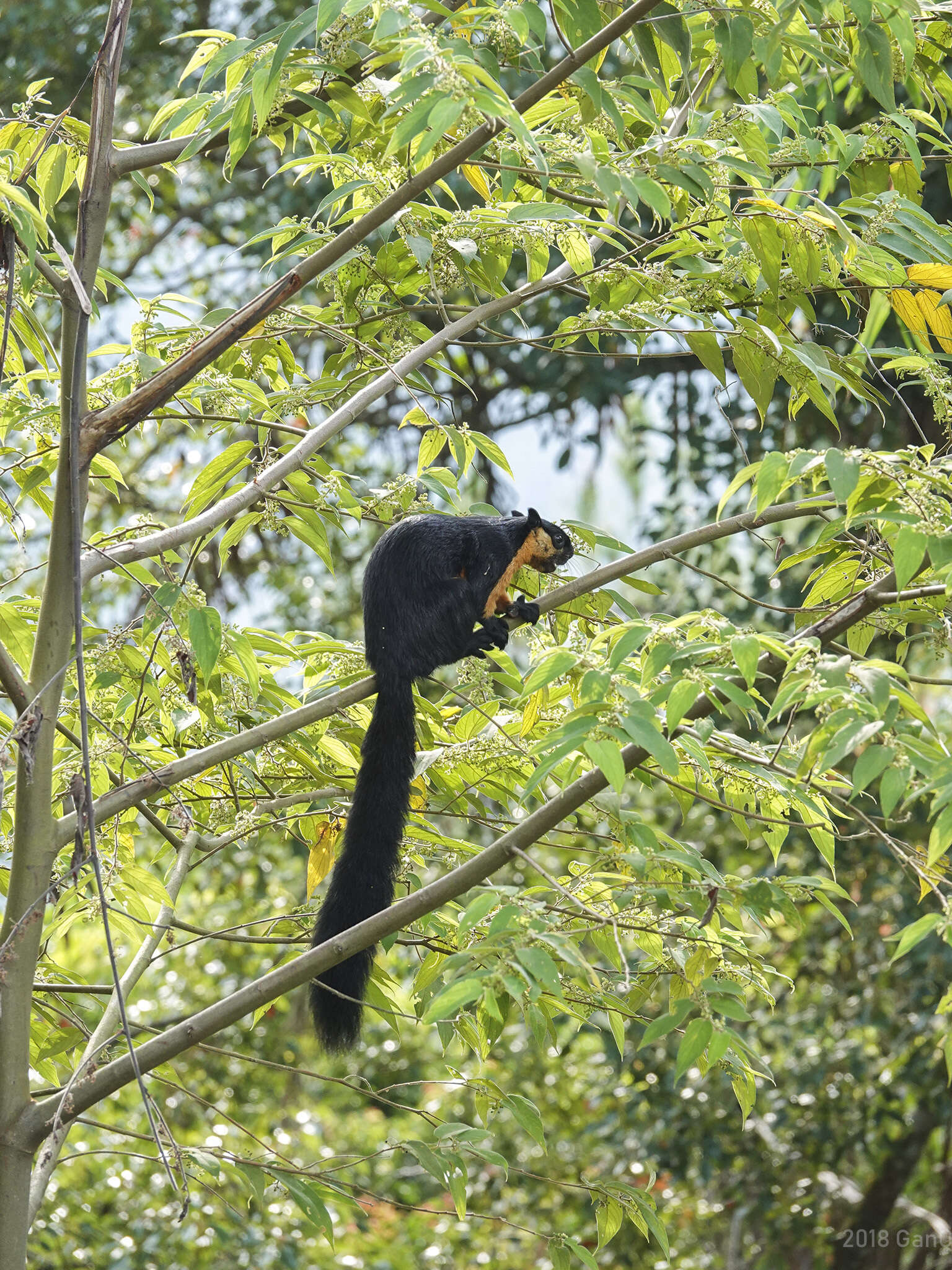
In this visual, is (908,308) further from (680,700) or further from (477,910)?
(477,910)

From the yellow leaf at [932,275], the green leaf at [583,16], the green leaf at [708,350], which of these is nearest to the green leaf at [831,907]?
the green leaf at [708,350]

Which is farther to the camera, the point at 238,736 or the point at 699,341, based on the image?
the point at 699,341

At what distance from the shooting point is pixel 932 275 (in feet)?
5.79

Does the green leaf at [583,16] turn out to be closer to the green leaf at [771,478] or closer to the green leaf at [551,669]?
the green leaf at [771,478]

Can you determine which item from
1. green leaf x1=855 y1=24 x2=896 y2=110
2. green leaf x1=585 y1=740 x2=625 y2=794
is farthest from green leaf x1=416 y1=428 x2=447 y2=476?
green leaf x1=585 y1=740 x2=625 y2=794

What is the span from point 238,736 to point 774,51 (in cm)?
115

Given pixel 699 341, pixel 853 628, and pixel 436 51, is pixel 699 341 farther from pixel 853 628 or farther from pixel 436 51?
pixel 436 51

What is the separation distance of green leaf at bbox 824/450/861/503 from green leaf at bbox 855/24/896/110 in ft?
1.96

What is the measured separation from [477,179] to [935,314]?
0.75 meters

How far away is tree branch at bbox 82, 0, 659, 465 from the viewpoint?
1596mm

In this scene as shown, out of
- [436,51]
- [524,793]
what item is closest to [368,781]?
[524,793]

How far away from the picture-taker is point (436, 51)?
1219mm

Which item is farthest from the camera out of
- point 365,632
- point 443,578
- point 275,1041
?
point 275,1041

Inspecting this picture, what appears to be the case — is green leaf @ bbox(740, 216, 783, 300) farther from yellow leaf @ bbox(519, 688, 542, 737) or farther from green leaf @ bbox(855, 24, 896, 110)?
yellow leaf @ bbox(519, 688, 542, 737)
